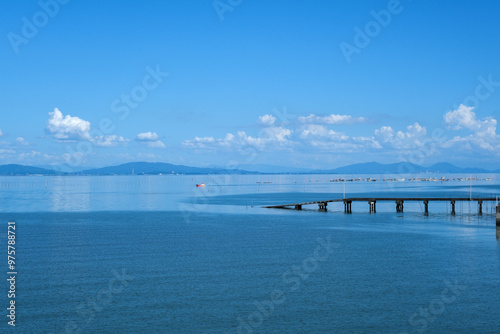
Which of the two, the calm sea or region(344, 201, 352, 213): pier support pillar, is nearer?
the calm sea

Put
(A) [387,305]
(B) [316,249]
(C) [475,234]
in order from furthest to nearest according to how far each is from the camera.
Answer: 1. (C) [475,234]
2. (B) [316,249]
3. (A) [387,305]

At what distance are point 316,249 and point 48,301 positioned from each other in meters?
30.5

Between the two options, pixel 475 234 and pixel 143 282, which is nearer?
pixel 143 282

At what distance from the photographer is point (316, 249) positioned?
185ft

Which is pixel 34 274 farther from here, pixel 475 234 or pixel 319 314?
pixel 475 234

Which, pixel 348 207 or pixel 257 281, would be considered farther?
pixel 348 207

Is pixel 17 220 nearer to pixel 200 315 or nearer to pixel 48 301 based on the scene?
pixel 48 301

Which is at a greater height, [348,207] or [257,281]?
[348,207]

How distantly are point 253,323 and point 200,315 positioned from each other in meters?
3.53

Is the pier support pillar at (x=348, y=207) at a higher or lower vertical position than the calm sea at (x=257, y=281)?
higher

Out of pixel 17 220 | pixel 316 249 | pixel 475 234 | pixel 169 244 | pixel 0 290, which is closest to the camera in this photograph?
pixel 0 290

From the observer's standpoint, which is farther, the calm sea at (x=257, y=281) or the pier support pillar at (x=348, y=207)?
the pier support pillar at (x=348, y=207)

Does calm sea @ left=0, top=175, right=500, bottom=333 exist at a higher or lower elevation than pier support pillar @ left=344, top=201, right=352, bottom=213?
lower

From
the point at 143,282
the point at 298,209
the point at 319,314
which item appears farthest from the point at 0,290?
the point at 298,209
